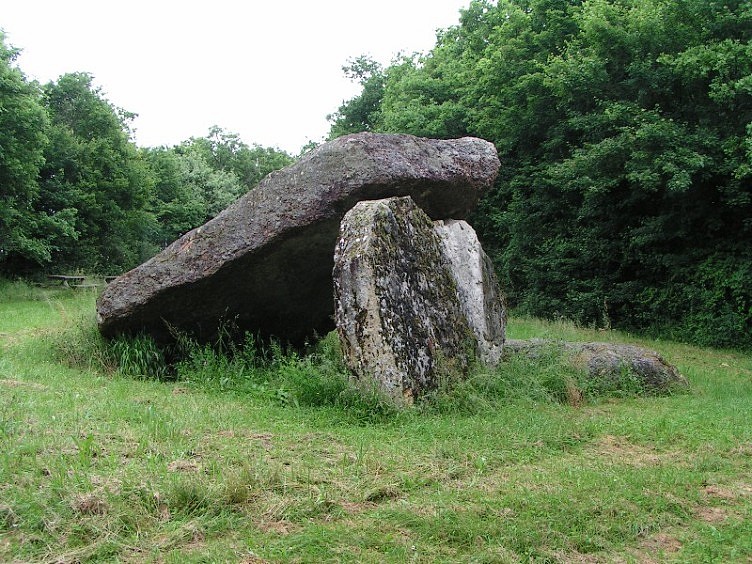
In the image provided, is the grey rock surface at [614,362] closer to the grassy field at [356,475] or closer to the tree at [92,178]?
the grassy field at [356,475]

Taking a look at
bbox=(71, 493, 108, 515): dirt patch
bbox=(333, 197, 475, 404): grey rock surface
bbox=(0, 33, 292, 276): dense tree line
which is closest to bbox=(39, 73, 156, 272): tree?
bbox=(0, 33, 292, 276): dense tree line

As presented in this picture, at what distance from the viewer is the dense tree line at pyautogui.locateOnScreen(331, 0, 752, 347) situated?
13438 millimetres

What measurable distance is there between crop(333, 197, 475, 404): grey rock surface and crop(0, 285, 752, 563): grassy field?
1.23 ft

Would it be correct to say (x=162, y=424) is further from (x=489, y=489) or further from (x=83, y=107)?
(x=83, y=107)

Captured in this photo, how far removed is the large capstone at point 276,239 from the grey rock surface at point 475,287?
2.35 feet

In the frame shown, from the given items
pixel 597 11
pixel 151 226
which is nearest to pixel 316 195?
pixel 597 11

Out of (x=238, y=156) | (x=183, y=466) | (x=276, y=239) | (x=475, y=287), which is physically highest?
(x=238, y=156)

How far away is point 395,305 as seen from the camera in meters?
6.88

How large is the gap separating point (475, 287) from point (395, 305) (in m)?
1.90

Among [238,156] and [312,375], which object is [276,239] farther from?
[238,156]

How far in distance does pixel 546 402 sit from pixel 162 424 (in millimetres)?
4089

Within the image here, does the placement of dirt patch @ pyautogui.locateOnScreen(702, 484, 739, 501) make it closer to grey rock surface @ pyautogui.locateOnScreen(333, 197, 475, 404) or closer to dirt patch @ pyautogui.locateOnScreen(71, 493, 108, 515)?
grey rock surface @ pyautogui.locateOnScreen(333, 197, 475, 404)

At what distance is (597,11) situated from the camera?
15586mm

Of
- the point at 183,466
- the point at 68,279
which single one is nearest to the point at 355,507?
the point at 183,466
